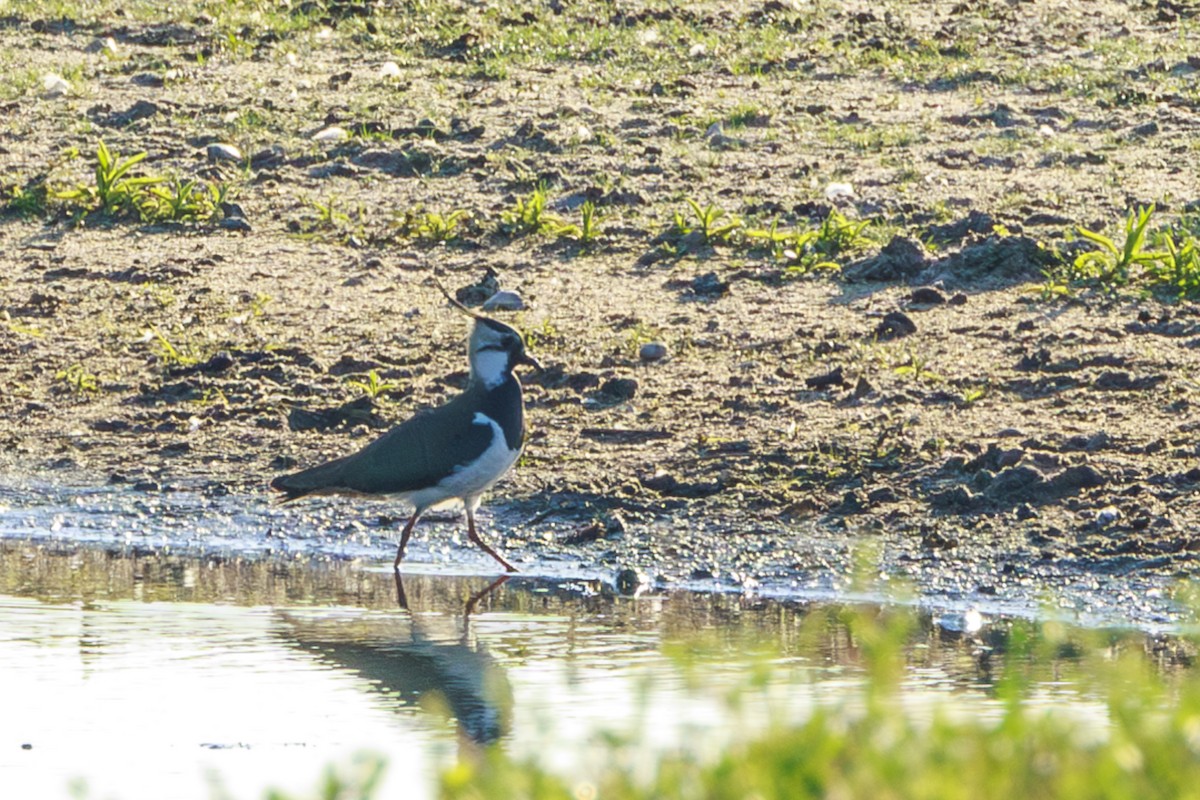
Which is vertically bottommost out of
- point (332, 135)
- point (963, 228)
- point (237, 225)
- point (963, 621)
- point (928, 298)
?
point (963, 621)

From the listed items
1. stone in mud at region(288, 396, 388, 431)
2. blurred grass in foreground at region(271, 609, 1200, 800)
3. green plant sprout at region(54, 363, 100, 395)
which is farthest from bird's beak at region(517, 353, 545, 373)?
blurred grass in foreground at region(271, 609, 1200, 800)

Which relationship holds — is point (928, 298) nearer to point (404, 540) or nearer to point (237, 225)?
point (404, 540)

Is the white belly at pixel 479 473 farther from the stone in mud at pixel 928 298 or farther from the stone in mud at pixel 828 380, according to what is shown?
the stone in mud at pixel 928 298

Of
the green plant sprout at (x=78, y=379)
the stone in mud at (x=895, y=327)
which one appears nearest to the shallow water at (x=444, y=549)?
the green plant sprout at (x=78, y=379)

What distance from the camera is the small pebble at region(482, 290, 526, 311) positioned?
990 cm

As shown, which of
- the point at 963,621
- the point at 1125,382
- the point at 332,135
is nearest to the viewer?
the point at 963,621

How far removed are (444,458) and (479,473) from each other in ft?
0.47

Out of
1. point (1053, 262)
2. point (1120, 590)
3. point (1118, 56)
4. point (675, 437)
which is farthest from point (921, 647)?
point (1118, 56)

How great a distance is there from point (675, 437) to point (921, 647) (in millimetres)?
2282

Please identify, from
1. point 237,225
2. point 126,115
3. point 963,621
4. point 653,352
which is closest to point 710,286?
point 653,352

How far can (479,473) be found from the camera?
305 inches

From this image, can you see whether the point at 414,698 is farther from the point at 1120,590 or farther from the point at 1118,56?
the point at 1118,56

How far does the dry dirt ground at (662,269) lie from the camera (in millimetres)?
8008

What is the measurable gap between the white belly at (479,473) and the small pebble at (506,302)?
6.89 feet
